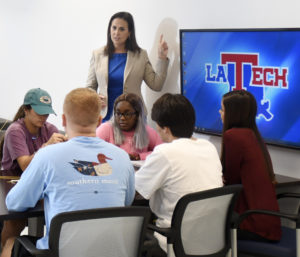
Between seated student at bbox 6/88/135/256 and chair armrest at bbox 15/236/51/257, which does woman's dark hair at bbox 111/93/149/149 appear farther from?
chair armrest at bbox 15/236/51/257

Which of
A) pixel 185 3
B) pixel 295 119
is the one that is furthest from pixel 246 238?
pixel 185 3

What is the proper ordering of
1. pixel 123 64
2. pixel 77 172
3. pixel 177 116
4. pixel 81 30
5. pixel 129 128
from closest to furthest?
1. pixel 77 172
2. pixel 177 116
3. pixel 129 128
4. pixel 123 64
5. pixel 81 30

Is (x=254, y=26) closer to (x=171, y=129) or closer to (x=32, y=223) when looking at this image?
(x=171, y=129)

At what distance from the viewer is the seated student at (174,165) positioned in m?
2.85

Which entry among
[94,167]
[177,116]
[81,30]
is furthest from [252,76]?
[81,30]

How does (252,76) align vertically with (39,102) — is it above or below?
above

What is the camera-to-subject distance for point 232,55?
14.2 ft

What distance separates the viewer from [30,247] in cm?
247

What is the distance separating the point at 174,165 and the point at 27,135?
122cm

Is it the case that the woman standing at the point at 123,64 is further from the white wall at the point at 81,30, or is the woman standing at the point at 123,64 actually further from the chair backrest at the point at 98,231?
the chair backrest at the point at 98,231

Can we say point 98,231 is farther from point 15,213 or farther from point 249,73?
point 249,73

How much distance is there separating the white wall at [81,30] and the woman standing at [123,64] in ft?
0.46

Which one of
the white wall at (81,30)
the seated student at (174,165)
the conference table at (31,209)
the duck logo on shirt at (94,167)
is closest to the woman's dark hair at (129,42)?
the white wall at (81,30)

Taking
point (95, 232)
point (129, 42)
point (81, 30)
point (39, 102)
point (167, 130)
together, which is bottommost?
point (95, 232)
